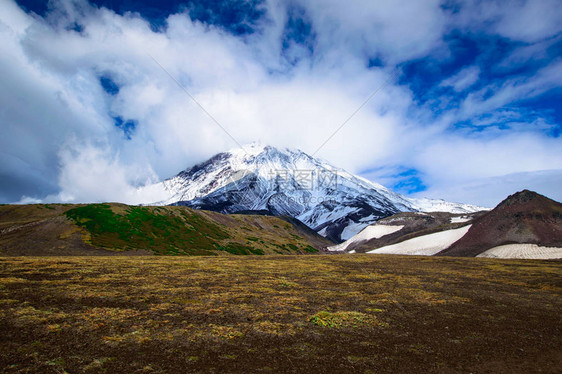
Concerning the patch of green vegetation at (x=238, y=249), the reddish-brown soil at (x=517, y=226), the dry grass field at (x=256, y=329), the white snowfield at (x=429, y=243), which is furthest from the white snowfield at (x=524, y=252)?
the dry grass field at (x=256, y=329)

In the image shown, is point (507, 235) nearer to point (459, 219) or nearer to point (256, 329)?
point (459, 219)

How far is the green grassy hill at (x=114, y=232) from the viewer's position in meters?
47.2

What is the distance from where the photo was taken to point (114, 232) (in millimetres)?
57562

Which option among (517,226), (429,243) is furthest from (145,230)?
(517,226)

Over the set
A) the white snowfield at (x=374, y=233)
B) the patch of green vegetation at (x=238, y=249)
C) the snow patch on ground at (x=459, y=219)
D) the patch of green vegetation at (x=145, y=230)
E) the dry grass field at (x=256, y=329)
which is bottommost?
the dry grass field at (x=256, y=329)

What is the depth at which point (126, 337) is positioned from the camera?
10.5 meters

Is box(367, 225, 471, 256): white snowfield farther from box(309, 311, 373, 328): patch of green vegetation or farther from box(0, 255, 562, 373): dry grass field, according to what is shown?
box(309, 311, 373, 328): patch of green vegetation

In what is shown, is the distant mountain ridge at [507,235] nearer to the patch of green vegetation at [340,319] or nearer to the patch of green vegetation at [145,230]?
the patch of green vegetation at [145,230]

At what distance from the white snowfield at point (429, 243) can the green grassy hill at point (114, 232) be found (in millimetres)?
54298

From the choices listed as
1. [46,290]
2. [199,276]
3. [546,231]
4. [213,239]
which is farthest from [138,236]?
[546,231]

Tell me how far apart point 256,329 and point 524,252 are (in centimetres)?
9454

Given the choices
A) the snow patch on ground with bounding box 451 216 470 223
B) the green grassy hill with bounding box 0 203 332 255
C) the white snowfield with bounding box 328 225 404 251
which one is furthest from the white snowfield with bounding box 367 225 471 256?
the green grassy hill with bounding box 0 203 332 255

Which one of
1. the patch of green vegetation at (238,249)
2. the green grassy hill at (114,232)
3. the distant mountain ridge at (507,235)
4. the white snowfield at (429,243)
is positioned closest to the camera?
the green grassy hill at (114,232)

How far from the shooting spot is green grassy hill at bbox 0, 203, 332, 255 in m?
47.2
